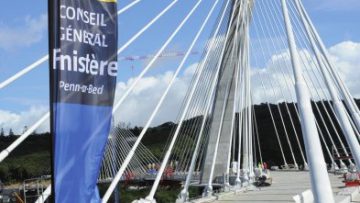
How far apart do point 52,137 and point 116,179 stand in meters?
3.53

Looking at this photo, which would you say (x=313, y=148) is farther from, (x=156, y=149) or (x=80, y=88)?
(x=156, y=149)

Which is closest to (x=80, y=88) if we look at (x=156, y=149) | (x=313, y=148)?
(x=313, y=148)

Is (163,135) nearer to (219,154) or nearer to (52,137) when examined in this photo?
(219,154)

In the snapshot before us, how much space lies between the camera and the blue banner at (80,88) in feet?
24.3

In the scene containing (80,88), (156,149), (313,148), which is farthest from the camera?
(156,149)

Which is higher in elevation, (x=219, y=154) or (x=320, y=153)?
(x=219, y=154)

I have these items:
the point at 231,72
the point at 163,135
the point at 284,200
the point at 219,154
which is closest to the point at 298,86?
the point at 284,200

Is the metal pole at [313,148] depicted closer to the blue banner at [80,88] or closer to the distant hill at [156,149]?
the blue banner at [80,88]

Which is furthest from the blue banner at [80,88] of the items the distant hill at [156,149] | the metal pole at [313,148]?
the distant hill at [156,149]

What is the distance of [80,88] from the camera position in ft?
25.0

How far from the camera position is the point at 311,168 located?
8.55 metres

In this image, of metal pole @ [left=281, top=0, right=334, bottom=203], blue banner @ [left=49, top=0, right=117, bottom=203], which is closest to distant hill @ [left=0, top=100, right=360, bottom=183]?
metal pole @ [left=281, top=0, right=334, bottom=203]

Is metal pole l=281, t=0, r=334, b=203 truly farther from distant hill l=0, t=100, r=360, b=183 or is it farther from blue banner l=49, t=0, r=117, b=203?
distant hill l=0, t=100, r=360, b=183

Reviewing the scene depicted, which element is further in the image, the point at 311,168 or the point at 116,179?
the point at 116,179
